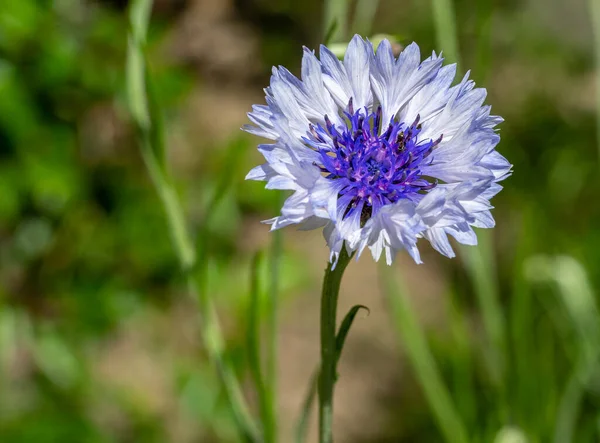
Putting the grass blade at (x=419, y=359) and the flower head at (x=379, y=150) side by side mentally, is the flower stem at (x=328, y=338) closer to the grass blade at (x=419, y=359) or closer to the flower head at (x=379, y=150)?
the flower head at (x=379, y=150)

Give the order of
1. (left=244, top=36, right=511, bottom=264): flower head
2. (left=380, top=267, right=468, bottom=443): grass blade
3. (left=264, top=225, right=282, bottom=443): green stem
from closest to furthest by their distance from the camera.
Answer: (left=244, top=36, right=511, bottom=264): flower head → (left=264, top=225, right=282, bottom=443): green stem → (left=380, top=267, right=468, bottom=443): grass blade

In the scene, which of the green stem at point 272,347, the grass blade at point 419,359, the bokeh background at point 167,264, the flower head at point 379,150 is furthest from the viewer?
the bokeh background at point 167,264

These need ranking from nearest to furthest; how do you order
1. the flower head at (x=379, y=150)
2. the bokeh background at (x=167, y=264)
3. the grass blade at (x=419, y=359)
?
the flower head at (x=379, y=150) < the grass blade at (x=419, y=359) < the bokeh background at (x=167, y=264)

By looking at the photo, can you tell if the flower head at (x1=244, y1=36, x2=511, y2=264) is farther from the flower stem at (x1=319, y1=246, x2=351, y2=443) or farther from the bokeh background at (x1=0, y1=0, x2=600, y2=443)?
the bokeh background at (x1=0, y1=0, x2=600, y2=443)

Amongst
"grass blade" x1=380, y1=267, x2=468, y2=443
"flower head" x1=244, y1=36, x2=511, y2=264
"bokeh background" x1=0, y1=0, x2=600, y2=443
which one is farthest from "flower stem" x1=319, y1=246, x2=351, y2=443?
"bokeh background" x1=0, y1=0, x2=600, y2=443

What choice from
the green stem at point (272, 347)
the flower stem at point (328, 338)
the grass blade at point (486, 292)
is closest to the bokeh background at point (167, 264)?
the grass blade at point (486, 292)

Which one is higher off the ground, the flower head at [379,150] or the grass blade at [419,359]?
the flower head at [379,150]

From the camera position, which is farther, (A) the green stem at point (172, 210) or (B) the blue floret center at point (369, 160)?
(A) the green stem at point (172, 210)

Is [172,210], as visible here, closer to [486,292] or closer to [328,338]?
[328,338]
